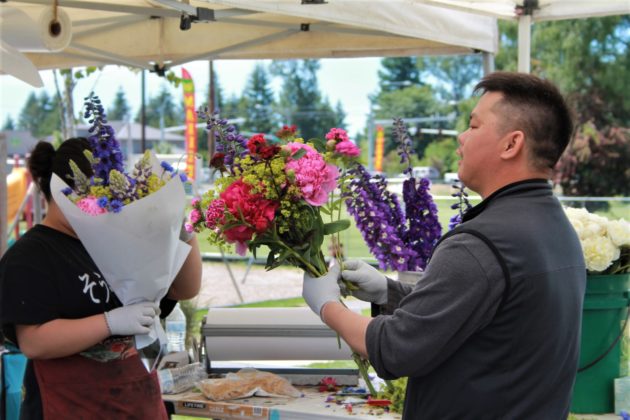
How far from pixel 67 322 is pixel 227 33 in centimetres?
269

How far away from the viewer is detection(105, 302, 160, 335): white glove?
7.66 feet

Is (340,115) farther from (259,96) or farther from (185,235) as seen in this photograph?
(185,235)

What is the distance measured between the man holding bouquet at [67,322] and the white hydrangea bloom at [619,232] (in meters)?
1.48

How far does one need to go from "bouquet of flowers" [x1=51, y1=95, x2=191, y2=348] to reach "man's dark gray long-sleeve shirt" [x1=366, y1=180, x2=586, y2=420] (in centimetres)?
77

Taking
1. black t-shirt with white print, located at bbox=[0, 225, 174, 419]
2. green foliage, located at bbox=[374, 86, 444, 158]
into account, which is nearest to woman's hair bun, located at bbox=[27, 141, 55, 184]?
black t-shirt with white print, located at bbox=[0, 225, 174, 419]

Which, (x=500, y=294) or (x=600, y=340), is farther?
(x=600, y=340)

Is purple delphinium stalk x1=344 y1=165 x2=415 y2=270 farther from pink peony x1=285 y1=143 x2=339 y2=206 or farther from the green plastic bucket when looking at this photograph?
pink peony x1=285 y1=143 x2=339 y2=206

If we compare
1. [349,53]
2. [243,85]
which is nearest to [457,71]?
[243,85]

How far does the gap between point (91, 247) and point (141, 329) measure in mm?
269

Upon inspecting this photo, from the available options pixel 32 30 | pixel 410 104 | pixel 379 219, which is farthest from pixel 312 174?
pixel 410 104

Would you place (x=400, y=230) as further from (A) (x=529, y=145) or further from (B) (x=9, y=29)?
(B) (x=9, y=29)

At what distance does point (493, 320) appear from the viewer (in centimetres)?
170

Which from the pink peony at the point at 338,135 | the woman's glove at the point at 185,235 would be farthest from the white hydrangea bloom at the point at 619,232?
the woman's glove at the point at 185,235

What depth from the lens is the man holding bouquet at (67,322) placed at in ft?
7.82
